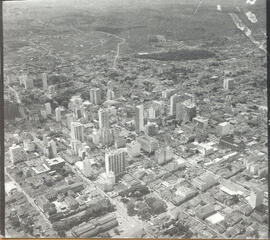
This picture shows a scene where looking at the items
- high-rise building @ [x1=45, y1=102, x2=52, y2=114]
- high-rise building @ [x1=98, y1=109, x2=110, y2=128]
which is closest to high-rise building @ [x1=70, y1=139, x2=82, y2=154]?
high-rise building @ [x1=98, y1=109, x2=110, y2=128]

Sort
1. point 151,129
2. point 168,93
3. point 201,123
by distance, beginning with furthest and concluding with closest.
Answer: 1. point 168,93
2. point 201,123
3. point 151,129

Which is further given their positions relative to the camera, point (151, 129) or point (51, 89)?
point (51, 89)

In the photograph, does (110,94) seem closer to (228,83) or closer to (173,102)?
(173,102)

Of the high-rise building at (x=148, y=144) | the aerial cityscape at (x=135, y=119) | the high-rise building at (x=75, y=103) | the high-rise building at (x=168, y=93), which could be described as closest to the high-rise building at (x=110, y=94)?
the aerial cityscape at (x=135, y=119)

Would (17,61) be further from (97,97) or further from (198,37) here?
(198,37)

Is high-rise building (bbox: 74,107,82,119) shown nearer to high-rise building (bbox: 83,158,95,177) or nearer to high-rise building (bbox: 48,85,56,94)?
high-rise building (bbox: 48,85,56,94)

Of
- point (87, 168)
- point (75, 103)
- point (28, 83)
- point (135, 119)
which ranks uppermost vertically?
point (28, 83)

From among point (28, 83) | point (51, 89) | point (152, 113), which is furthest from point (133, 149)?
point (28, 83)
